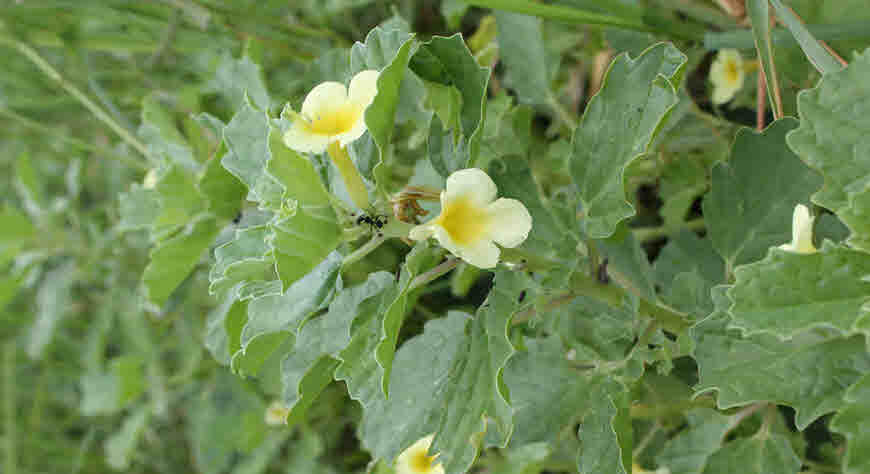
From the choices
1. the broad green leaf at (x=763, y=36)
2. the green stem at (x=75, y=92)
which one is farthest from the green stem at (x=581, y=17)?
the green stem at (x=75, y=92)

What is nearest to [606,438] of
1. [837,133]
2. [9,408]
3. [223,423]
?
[837,133]

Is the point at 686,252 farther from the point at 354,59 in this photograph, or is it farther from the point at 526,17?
the point at 354,59

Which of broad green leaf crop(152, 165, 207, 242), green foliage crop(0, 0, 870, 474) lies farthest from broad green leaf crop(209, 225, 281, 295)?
broad green leaf crop(152, 165, 207, 242)

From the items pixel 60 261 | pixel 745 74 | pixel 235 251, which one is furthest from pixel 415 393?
pixel 60 261

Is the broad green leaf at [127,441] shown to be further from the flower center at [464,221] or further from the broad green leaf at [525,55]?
the flower center at [464,221]

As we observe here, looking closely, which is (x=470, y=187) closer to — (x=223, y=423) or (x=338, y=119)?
(x=338, y=119)
